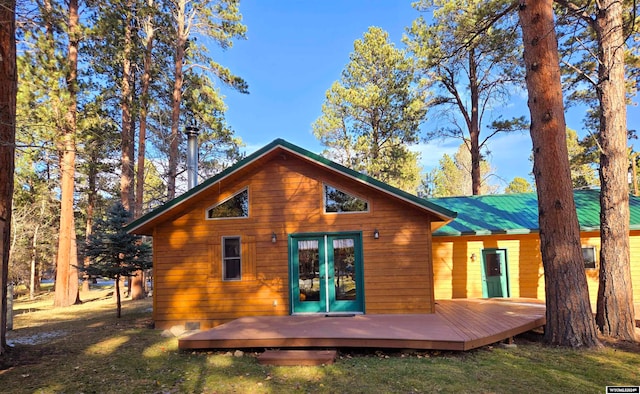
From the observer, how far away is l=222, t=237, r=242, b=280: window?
8430 millimetres

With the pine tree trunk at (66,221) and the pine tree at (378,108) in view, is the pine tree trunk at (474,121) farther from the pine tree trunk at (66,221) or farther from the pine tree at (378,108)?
the pine tree trunk at (66,221)

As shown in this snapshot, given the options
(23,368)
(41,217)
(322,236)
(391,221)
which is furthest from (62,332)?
(41,217)

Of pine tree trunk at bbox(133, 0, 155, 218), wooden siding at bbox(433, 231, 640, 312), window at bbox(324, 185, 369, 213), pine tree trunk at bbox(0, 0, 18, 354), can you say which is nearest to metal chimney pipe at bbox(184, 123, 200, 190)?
pine tree trunk at bbox(133, 0, 155, 218)

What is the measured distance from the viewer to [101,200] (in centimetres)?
2208

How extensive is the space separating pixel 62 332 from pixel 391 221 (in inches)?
313

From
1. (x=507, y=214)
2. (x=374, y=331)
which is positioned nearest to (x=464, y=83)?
(x=507, y=214)

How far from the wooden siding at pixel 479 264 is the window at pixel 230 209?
5926mm

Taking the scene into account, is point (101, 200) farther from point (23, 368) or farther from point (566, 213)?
point (566, 213)

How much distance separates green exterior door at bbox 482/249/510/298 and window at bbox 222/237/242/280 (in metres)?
7.28

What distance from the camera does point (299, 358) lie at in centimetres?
564

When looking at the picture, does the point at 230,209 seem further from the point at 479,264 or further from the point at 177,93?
the point at 177,93

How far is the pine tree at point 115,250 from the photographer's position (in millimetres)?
9789

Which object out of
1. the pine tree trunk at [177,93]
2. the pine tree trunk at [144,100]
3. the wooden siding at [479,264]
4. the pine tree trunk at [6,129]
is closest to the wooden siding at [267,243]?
the pine tree trunk at [6,129]

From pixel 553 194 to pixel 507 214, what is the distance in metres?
5.63
